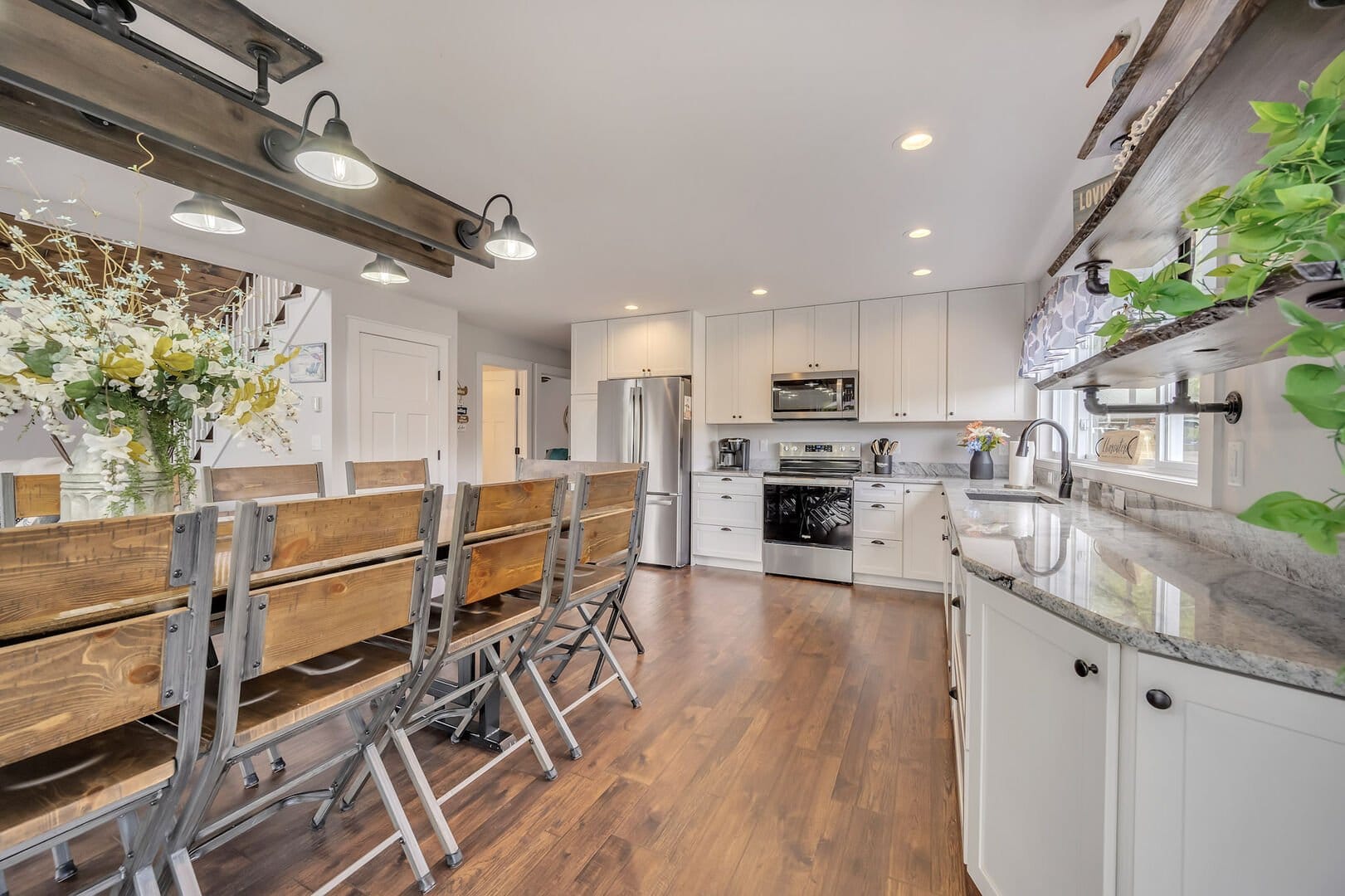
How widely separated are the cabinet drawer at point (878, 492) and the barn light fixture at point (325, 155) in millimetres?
3711

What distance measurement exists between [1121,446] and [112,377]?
132 inches

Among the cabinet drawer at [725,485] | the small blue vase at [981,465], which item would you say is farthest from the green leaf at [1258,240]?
the cabinet drawer at [725,485]

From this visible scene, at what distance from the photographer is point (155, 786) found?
3.17ft

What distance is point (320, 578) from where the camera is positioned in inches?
45.0

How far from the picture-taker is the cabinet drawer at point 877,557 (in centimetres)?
407

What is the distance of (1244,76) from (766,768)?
2.04 metres

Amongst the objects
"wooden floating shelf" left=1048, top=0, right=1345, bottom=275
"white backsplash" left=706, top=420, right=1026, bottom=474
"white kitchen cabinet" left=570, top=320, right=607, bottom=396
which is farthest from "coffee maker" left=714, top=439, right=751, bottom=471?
"wooden floating shelf" left=1048, top=0, right=1345, bottom=275

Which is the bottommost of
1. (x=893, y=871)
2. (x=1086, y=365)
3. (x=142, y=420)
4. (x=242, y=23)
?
(x=893, y=871)

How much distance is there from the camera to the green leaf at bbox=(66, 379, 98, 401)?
1.21m

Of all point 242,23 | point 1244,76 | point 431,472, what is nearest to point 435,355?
point 431,472

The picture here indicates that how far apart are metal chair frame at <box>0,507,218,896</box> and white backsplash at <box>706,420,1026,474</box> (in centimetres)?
425

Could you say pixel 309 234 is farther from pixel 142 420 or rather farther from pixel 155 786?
pixel 155 786

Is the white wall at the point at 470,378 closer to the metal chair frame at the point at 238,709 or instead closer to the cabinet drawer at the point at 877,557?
the cabinet drawer at the point at 877,557

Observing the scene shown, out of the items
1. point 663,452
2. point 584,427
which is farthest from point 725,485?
point 584,427
